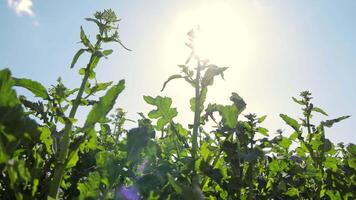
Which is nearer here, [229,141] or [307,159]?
[229,141]

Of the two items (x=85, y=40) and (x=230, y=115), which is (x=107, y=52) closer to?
(x=85, y=40)

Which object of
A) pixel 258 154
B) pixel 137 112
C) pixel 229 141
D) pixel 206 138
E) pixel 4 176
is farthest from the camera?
pixel 137 112

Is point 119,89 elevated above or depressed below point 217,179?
above

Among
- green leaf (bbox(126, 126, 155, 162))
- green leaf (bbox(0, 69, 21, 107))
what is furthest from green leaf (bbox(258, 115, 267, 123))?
green leaf (bbox(0, 69, 21, 107))

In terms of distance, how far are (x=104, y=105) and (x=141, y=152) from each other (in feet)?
3.02

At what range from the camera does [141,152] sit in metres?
3.07

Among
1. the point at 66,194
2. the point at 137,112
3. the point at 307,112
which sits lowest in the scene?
the point at 66,194

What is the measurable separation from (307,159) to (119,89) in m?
2.95

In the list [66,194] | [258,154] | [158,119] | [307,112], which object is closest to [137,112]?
[158,119]

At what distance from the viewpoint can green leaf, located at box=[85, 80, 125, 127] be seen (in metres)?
2.25

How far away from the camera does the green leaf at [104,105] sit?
7.37 ft

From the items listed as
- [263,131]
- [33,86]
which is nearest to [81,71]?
[33,86]

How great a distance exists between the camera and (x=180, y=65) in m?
3.65

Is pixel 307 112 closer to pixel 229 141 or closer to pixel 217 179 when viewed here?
pixel 229 141
